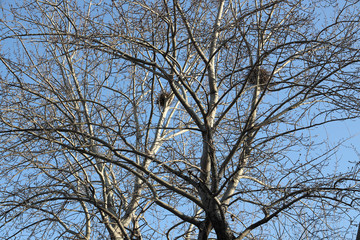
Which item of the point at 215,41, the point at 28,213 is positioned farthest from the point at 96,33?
the point at 28,213

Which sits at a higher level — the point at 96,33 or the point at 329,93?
the point at 96,33

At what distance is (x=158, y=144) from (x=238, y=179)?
103 inches

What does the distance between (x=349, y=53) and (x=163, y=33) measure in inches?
95.5

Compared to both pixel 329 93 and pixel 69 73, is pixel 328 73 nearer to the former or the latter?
pixel 329 93

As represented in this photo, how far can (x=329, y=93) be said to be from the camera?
17.7 feet

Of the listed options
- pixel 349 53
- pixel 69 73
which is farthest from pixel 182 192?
pixel 69 73

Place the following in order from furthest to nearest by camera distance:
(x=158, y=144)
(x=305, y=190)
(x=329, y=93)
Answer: (x=158, y=144) < (x=329, y=93) < (x=305, y=190)

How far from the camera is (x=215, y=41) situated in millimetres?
6215

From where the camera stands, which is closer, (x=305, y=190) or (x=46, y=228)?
(x=305, y=190)

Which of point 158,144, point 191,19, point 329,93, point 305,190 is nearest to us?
point 305,190

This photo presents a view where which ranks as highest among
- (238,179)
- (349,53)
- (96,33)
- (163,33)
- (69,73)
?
(69,73)

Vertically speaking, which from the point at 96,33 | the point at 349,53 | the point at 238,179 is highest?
the point at 96,33

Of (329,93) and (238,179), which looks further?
(238,179)

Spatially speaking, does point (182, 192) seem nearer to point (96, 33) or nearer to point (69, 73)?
point (96, 33)
